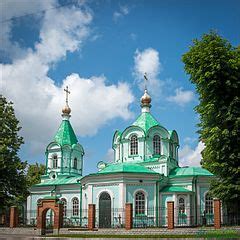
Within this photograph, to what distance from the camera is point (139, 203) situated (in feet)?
94.2

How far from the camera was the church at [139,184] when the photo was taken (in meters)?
28.4

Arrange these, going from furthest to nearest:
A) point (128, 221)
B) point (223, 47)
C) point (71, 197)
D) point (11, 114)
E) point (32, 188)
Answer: point (32, 188) → point (71, 197) → point (11, 114) → point (128, 221) → point (223, 47)

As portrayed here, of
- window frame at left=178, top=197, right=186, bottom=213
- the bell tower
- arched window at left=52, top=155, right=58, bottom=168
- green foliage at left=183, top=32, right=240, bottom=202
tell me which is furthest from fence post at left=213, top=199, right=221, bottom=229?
arched window at left=52, top=155, right=58, bottom=168

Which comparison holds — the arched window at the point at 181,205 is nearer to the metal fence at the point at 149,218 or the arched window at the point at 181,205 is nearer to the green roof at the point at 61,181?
the metal fence at the point at 149,218

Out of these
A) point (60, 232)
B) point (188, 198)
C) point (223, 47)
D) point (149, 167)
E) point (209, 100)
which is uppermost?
point (223, 47)

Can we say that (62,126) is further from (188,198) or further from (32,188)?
(188,198)

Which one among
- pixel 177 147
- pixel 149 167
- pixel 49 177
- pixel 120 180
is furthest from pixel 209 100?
pixel 49 177

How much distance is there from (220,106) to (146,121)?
48.4ft

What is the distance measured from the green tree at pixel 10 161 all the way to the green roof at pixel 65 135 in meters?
12.4

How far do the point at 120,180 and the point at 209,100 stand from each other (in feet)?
34.0

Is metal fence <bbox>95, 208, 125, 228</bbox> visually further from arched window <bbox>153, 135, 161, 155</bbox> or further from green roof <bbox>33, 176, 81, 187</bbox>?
arched window <bbox>153, 135, 161, 155</bbox>

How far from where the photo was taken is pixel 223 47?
800 inches

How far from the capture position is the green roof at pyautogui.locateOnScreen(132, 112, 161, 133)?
1350 inches

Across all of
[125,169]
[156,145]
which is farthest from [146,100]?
[125,169]
